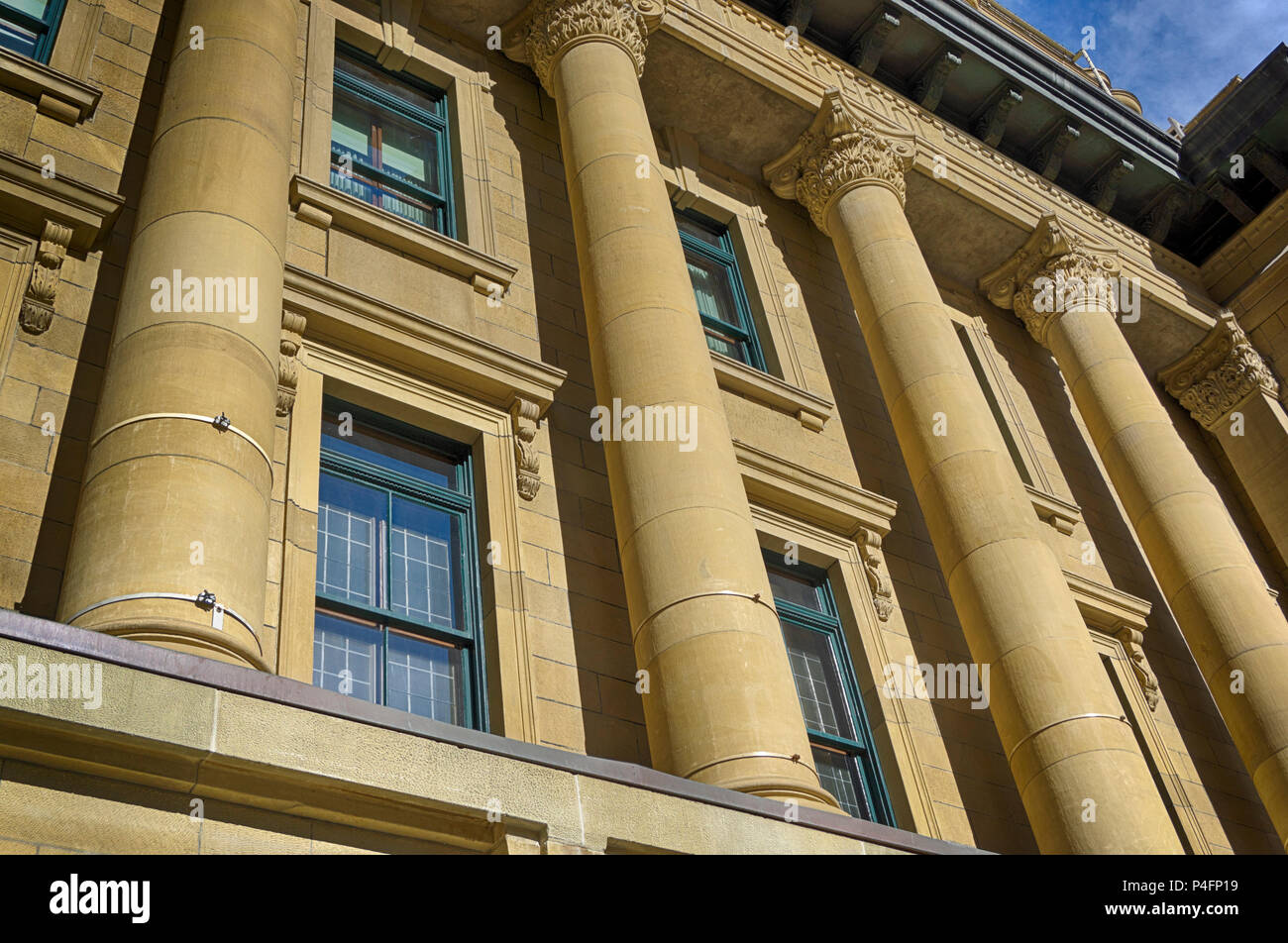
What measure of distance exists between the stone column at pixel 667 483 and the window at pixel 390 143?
1.52 meters

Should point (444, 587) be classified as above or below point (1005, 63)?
below

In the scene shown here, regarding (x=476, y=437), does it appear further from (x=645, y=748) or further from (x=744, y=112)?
(x=744, y=112)

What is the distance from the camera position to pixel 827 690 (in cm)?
1286

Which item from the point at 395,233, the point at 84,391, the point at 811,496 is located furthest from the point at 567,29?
the point at 84,391

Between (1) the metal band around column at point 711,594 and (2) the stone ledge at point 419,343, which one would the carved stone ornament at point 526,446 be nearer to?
(2) the stone ledge at point 419,343

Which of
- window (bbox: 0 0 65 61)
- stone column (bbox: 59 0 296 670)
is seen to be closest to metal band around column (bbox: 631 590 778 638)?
stone column (bbox: 59 0 296 670)

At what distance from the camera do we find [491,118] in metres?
15.7

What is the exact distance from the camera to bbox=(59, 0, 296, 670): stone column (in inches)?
267

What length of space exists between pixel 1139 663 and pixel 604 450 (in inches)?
343

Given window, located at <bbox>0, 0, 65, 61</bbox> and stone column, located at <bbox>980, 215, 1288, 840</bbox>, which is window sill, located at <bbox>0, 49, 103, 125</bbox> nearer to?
window, located at <bbox>0, 0, 65, 61</bbox>

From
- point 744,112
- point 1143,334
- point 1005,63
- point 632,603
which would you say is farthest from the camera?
point 1143,334

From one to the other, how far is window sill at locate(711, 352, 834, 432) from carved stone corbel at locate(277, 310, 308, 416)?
198 inches

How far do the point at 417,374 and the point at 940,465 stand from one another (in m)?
6.17
